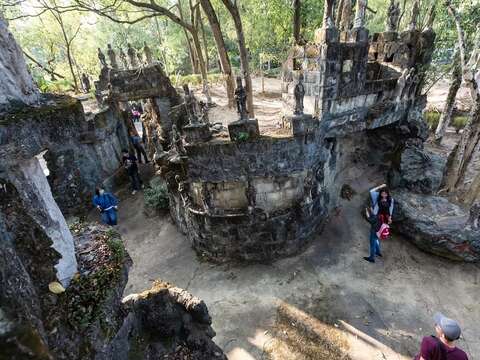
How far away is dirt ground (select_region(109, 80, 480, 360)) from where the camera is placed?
6605 mm

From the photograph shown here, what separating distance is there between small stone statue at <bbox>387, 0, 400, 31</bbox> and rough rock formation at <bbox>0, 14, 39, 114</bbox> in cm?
1108

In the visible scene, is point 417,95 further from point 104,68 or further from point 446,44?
point 104,68

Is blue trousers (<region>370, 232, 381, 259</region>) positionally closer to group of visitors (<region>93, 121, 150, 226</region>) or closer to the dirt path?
the dirt path

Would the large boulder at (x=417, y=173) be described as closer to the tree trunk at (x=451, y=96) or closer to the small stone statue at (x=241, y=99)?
the tree trunk at (x=451, y=96)

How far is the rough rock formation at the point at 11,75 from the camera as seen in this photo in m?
2.19

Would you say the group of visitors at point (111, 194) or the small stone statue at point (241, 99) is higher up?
the small stone statue at point (241, 99)

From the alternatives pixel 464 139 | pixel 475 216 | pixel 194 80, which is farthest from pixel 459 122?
pixel 194 80

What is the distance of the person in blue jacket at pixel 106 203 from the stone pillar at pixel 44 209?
6.91m

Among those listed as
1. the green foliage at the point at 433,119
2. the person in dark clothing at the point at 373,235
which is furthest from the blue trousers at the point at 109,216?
the green foliage at the point at 433,119

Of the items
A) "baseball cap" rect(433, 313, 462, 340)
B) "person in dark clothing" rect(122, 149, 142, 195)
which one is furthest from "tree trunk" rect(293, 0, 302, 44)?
"baseball cap" rect(433, 313, 462, 340)

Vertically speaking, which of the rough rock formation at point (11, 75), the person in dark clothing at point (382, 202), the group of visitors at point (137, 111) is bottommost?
the group of visitors at point (137, 111)

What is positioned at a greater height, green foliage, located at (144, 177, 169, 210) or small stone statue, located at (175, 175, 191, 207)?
small stone statue, located at (175, 175, 191, 207)

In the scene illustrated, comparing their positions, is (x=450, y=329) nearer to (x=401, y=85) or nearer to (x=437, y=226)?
(x=437, y=226)

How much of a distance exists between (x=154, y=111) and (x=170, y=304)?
37.9ft
